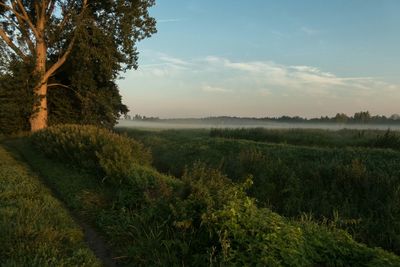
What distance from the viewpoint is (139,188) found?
10.9 m

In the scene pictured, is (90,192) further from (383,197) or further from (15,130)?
(15,130)

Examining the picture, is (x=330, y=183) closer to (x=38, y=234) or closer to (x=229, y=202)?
(x=229, y=202)

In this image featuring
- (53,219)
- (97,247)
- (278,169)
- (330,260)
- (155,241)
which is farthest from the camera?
(278,169)

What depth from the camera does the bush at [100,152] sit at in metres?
13.3

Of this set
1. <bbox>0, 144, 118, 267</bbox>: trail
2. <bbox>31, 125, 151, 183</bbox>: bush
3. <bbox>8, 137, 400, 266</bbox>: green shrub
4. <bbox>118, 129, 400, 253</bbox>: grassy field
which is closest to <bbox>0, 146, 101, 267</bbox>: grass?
<bbox>0, 144, 118, 267</bbox>: trail

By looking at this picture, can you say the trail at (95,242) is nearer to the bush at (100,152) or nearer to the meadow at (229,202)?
the meadow at (229,202)

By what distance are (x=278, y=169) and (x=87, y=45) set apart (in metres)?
20.9

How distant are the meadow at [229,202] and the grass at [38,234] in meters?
0.41

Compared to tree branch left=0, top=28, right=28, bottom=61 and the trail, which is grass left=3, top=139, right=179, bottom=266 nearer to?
the trail

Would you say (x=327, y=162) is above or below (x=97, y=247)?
above

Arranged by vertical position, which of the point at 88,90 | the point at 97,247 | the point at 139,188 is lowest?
the point at 97,247

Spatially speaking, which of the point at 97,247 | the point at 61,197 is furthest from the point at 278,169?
the point at 97,247

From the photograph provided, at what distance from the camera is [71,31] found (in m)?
32.6

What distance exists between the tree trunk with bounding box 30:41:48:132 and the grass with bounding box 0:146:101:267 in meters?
23.0
